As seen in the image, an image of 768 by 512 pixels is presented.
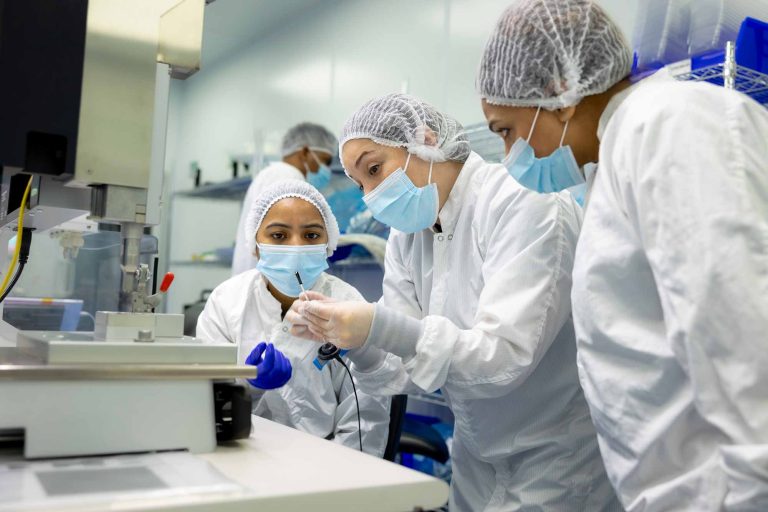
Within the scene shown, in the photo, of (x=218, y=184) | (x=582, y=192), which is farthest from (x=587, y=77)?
(x=218, y=184)

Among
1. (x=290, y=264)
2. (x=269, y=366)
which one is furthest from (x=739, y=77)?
(x=269, y=366)

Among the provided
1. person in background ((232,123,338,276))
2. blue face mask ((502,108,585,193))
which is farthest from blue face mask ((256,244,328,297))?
person in background ((232,123,338,276))

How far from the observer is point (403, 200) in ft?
5.23

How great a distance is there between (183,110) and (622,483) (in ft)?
18.9

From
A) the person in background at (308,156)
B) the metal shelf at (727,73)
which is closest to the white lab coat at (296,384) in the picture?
the metal shelf at (727,73)

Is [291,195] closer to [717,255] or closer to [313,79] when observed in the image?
[717,255]

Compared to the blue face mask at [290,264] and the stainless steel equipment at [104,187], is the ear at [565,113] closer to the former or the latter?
the stainless steel equipment at [104,187]

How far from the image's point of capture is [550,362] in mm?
1417

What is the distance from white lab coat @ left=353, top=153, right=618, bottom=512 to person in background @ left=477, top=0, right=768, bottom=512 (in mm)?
262

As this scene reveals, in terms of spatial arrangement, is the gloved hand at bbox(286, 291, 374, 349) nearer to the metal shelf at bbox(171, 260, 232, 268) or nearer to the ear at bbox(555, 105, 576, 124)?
the ear at bbox(555, 105, 576, 124)

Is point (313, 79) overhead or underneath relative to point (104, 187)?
overhead

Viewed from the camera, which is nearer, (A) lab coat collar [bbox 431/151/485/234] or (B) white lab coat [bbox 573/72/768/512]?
(B) white lab coat [bbox 573/72/768/512]

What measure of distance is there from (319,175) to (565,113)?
100 inches

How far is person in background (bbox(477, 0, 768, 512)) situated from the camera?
812mm
